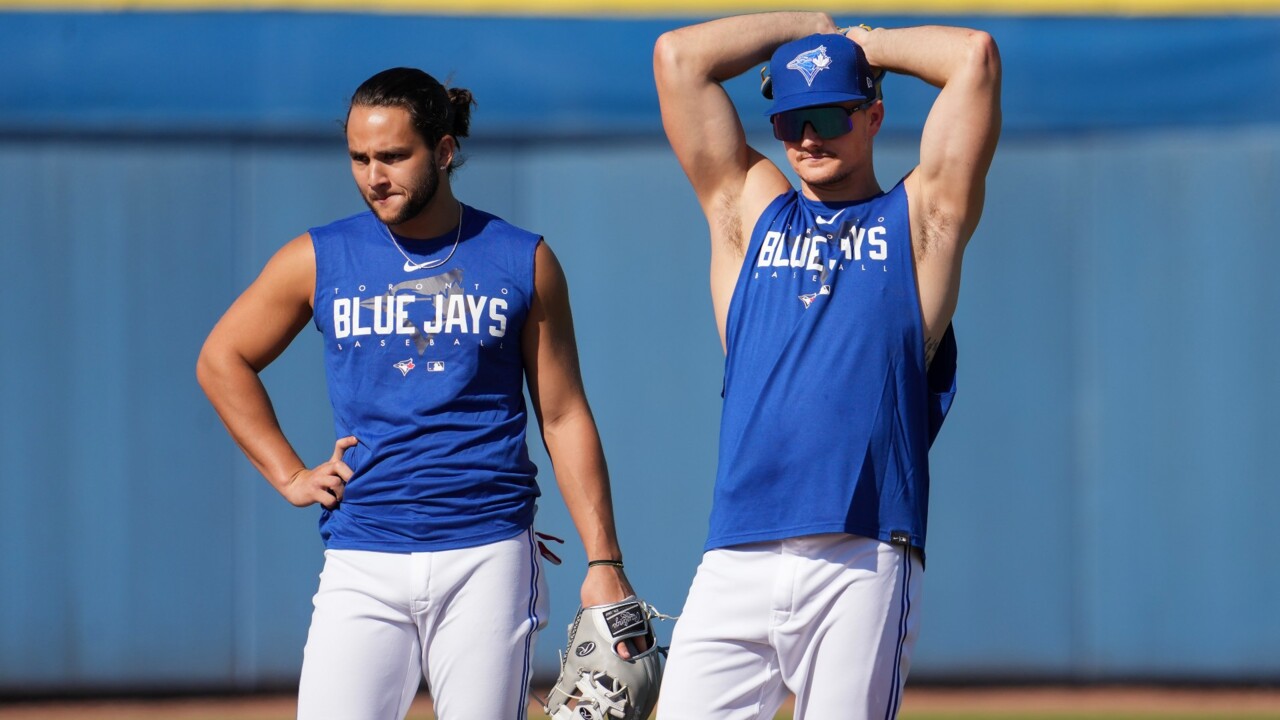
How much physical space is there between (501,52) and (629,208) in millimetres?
918

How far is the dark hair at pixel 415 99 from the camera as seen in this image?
3.50 meters

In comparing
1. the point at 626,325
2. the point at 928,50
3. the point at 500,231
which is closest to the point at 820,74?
the point at 928,50

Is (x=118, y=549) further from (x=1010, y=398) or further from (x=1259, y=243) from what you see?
(x=1259, y=243)

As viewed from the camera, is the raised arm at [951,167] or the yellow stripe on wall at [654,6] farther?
the yellow stripe on wall at [654,6]

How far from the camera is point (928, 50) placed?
11.5ft

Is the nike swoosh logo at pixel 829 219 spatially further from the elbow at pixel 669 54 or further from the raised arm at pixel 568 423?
the raised arm at pixel 568 423

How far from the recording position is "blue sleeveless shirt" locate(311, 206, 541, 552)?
11.3 ft

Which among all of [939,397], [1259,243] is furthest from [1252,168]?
[939,397]

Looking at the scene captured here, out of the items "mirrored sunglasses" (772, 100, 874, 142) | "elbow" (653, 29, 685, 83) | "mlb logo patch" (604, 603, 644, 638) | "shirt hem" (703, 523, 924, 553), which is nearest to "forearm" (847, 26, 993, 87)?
"mirrored sunglasses" (772, 100, 874, 142)

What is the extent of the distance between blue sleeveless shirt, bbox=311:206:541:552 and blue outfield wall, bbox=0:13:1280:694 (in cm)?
347

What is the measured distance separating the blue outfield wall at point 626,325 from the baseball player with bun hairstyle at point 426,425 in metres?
3.35

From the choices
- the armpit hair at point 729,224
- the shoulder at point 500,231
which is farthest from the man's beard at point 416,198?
the armpit hair at point 729,224

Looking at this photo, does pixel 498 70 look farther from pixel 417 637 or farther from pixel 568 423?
pixel 417 637

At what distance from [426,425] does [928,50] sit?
1420 millimetres
